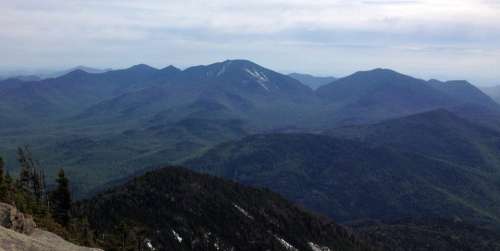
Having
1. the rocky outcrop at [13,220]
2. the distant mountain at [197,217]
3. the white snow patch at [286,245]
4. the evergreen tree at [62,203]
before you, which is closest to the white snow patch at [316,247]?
the distant mountain at [197,217]

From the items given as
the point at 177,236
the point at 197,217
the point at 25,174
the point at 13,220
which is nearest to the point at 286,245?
the point at 197,217


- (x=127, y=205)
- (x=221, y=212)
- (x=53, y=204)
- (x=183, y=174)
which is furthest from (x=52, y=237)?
(x=183, y=174)

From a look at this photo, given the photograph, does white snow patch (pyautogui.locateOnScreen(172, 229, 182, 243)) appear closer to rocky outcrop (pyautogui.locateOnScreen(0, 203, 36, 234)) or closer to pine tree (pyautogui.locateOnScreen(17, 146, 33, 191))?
pine tree (pyautogui.locateOnScreen(17, 146, 33, 191))

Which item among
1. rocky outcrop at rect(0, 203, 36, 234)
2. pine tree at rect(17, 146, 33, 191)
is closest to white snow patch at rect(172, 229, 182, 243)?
pine tree at rect(17, 146, 33, 191)

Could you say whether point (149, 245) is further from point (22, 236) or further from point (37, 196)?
point (22, 236)

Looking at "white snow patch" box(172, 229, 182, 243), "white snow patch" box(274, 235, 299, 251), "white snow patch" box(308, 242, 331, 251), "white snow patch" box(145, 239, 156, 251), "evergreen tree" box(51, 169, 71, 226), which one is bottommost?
"white snow patch" box(308, 242, 331, 251)

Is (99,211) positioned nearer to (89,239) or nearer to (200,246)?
(200,246)

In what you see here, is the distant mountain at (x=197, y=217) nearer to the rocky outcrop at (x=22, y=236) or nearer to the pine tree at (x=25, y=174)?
the pine tree at (x=25, y=174)

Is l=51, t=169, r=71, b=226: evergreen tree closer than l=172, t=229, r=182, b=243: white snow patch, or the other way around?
l=51, t=169, r=71, b=226: evergreen tree
